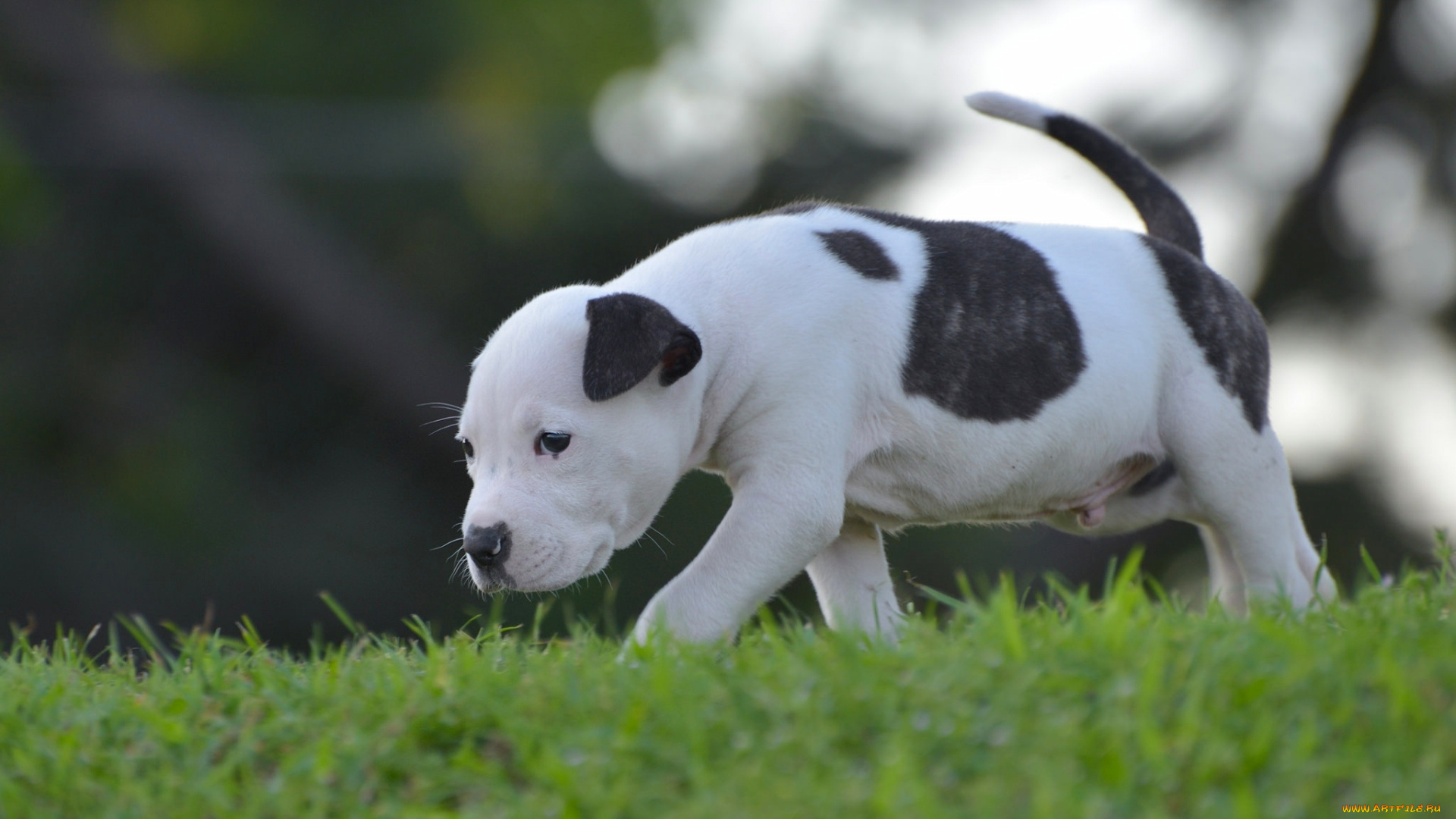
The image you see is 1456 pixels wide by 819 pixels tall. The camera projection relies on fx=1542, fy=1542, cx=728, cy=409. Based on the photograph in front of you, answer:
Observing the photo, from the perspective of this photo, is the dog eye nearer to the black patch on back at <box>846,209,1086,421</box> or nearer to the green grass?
the green grass

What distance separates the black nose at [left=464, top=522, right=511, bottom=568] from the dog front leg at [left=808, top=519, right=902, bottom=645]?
140 cm

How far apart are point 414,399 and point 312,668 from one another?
15.0m

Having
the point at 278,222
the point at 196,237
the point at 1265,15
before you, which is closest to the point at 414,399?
the point at 278,222

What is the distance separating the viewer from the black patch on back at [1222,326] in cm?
530

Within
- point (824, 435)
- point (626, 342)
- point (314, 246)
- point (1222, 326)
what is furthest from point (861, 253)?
point (314, 246)

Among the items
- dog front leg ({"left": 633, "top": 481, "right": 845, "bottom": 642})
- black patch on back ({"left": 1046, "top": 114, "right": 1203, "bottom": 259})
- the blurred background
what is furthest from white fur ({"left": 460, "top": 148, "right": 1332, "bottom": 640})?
the blurred background

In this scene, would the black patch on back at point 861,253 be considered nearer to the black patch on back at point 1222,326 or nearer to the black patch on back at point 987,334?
the black patch on back at point 987,334

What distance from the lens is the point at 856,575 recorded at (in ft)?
17.7

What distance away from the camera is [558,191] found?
782 inches

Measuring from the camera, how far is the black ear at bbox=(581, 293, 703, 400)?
439 cm

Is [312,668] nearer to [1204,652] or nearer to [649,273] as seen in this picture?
[649,273]

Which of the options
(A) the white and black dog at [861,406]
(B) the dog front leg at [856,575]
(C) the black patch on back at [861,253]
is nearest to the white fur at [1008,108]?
(A) the white and black dog at [861,406]

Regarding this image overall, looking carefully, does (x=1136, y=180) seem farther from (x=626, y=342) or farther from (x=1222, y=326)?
(x=626, y=342)

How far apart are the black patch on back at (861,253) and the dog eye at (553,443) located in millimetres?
1122
